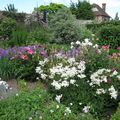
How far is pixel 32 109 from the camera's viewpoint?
6.21m

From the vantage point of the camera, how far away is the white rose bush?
695 centimetres

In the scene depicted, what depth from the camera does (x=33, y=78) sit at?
851 centimetres

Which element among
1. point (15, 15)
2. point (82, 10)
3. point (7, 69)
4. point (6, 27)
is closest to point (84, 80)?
point (7, 69)

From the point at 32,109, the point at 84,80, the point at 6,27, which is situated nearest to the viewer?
the point at 32,109

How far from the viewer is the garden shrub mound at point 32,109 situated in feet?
19.7

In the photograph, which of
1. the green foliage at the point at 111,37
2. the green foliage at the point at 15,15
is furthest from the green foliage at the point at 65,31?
the green foliage at the point at 15,15

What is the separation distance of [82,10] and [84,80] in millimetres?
40198

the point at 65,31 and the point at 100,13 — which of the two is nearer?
the point at 65,31

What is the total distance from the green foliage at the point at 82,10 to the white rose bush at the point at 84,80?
1542 inches

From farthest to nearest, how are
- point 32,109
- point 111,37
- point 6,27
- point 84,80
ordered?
1. point 6,27
2. point 111,37
3. point 84,80
4. point 32,109

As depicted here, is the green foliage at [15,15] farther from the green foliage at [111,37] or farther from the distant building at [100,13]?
the distant building at [100,13]

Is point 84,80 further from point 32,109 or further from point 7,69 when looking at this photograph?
point 7,69

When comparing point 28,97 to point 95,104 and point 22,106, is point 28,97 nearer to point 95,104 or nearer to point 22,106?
point 22,106

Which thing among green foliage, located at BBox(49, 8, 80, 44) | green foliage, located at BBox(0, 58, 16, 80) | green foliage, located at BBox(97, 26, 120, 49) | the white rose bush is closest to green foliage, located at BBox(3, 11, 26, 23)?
green foliage, located at BBox(97, 26, 120, 49)
